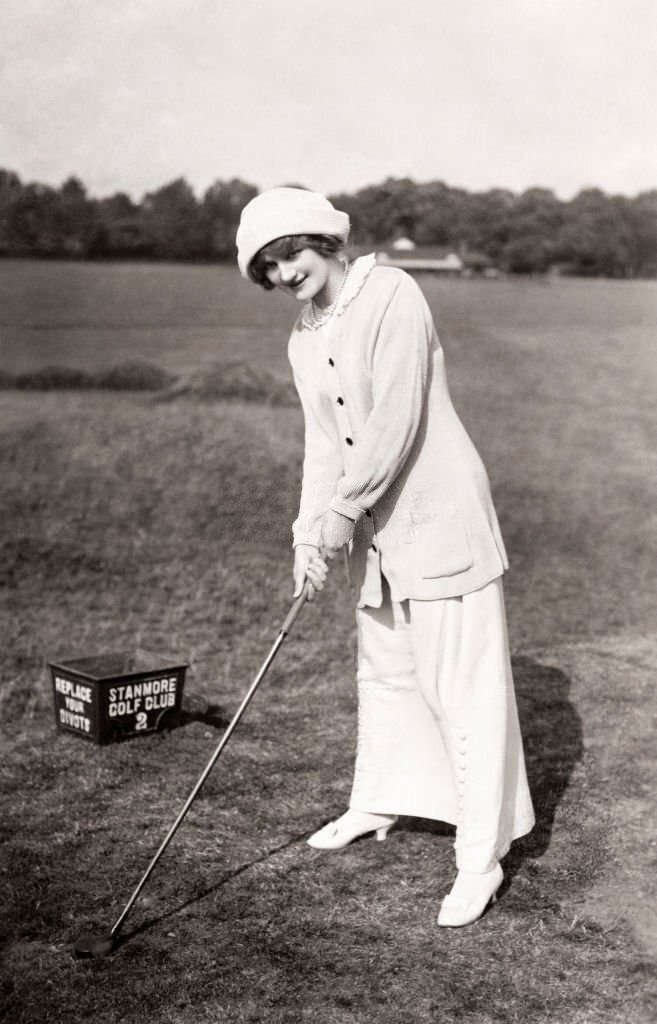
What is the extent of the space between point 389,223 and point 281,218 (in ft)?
18.6

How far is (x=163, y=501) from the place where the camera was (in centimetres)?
695

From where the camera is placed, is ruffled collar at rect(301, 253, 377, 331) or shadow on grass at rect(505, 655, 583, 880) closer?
ruffled collar at rect(301, 253, 377, 331)

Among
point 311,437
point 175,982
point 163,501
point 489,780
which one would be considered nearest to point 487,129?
point 163,501

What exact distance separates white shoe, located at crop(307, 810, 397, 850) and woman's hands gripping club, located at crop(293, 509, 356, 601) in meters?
0.73

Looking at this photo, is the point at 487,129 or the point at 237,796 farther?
the point at 487,129

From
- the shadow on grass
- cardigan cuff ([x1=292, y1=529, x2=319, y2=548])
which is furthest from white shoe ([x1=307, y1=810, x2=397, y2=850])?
cardigan cuff ([x1=292, y1=529, x2=319, y2=548])

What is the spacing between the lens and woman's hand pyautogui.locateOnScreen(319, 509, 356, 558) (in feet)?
8.63

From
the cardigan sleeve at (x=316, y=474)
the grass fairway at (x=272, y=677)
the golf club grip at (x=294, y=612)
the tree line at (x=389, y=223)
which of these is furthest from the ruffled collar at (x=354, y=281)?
the tree line at (x=389, y=223)

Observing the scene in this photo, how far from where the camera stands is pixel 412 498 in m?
2.65

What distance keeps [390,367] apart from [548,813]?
1546mm

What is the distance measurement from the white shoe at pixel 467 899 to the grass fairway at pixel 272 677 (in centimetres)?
4

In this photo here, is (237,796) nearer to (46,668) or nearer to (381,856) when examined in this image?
(381,856)

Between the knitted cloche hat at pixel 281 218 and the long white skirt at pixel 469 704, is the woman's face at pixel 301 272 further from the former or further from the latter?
the long white skirt at pixel 469 704

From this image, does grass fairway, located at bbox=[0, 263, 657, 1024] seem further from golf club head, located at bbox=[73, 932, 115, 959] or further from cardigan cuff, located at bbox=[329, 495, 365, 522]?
cardigan cuff, located at bbox=[329, 495, 365, 522]
